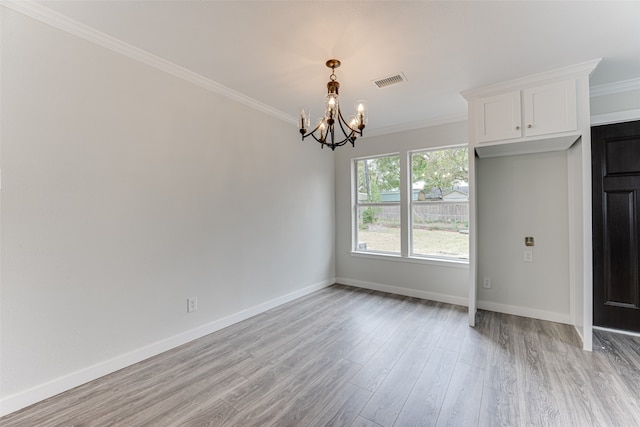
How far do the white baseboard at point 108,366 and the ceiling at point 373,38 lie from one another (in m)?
2.54

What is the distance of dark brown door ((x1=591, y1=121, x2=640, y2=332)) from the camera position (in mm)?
2758

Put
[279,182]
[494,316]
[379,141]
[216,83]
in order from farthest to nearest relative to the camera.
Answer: [379,141] < [279,182] < [494,316] < [216,83]

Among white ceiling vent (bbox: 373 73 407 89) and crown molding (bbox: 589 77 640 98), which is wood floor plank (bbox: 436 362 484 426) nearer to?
white ceiling vent (bbox: 373 73 407 89)

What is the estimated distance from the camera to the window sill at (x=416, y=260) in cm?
370

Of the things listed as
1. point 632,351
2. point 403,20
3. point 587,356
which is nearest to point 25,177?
point 403,20

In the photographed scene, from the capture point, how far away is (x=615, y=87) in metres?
2.82

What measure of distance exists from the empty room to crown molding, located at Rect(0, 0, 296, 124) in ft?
0.05

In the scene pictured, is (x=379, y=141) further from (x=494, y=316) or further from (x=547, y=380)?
(x=547, y=380)

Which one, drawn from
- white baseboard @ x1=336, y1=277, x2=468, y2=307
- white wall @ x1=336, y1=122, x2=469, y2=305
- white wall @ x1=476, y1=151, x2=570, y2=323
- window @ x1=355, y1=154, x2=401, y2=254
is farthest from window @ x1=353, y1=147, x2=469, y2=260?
white baseboard @ x1=336, y1=277, x2=468, y2=307

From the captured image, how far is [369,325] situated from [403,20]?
2858 mm

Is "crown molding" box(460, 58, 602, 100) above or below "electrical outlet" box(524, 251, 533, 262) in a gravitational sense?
above

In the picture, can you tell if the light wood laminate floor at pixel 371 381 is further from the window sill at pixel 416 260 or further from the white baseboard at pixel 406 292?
the window sill at pixel 416 260

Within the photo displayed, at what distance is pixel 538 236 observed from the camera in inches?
126

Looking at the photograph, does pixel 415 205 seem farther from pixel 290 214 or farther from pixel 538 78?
pixel 538 78
